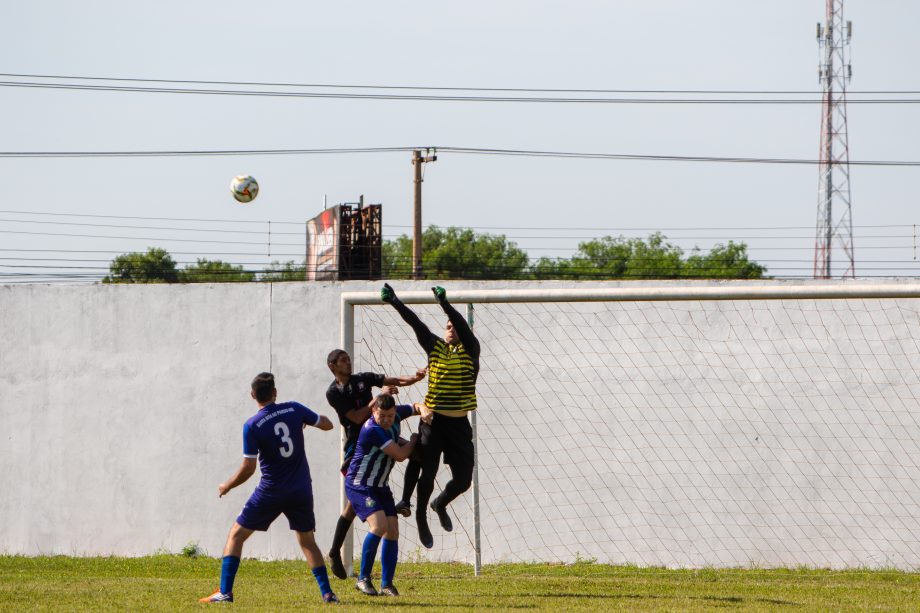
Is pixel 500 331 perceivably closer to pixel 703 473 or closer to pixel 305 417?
pixel 703 473

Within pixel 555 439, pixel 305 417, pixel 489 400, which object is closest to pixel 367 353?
pixel 489 400

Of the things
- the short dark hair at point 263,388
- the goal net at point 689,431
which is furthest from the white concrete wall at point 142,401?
the short dark hair at point 263,388

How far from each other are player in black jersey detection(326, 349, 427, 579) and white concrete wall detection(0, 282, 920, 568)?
11.5 ft

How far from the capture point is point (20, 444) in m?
14.2

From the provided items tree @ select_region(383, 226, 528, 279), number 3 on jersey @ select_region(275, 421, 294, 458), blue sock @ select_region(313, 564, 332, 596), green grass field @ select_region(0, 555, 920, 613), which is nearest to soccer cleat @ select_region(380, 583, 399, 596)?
green grass field @ select_region(0, 555, 920, 613)

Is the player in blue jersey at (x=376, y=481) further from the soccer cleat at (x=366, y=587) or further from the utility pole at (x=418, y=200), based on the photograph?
the utility pole at (x=418, y=200)

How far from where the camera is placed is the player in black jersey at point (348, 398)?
31.4 ft

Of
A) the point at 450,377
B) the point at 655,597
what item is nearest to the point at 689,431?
the point at 655,597

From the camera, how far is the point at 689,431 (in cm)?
1305

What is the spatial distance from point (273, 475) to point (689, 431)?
20.7ft

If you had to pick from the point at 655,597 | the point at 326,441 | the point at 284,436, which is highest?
the point at 284,436

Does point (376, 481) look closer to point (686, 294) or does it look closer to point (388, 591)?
point (388, 591)

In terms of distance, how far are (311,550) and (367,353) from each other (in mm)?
5347

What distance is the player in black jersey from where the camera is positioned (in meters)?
9.59
